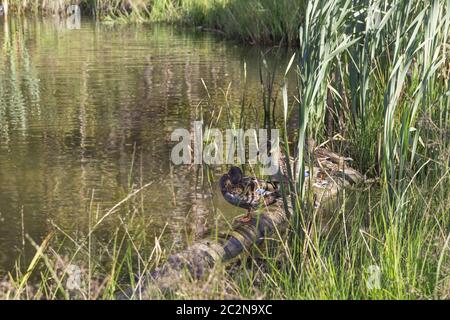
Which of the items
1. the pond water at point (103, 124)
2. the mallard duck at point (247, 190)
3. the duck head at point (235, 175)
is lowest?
the pond water at point (103, 124)

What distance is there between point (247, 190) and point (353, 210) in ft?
1.95

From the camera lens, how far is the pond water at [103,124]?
539 cm

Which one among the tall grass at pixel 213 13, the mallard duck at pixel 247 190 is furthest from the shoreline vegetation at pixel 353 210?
the tall grass at pixel 213 13

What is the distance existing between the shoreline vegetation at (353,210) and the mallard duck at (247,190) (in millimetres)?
353

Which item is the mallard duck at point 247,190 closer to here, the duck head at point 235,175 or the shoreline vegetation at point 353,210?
the duck head at point 235,175

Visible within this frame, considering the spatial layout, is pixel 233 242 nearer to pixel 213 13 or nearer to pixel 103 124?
pixel 103 124

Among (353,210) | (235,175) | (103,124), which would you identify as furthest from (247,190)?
(103,124)

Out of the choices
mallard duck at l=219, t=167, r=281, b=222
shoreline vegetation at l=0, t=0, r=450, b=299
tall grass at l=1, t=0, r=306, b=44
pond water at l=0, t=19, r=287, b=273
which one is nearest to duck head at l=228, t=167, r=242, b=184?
mallard duck at l=219, t=167, r=281, b=222

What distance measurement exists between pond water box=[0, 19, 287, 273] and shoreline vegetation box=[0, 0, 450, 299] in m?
0.20

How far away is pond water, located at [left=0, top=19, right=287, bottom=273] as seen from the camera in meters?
5.39

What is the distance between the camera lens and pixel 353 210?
16.4 feet

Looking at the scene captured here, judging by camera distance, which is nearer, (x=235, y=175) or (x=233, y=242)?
(x=233, y=242)

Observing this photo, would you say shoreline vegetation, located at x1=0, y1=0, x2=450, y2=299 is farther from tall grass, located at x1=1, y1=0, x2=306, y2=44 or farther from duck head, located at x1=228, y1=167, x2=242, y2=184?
tall grass, located at x1=1, y1=0, x2=306, y2=44
